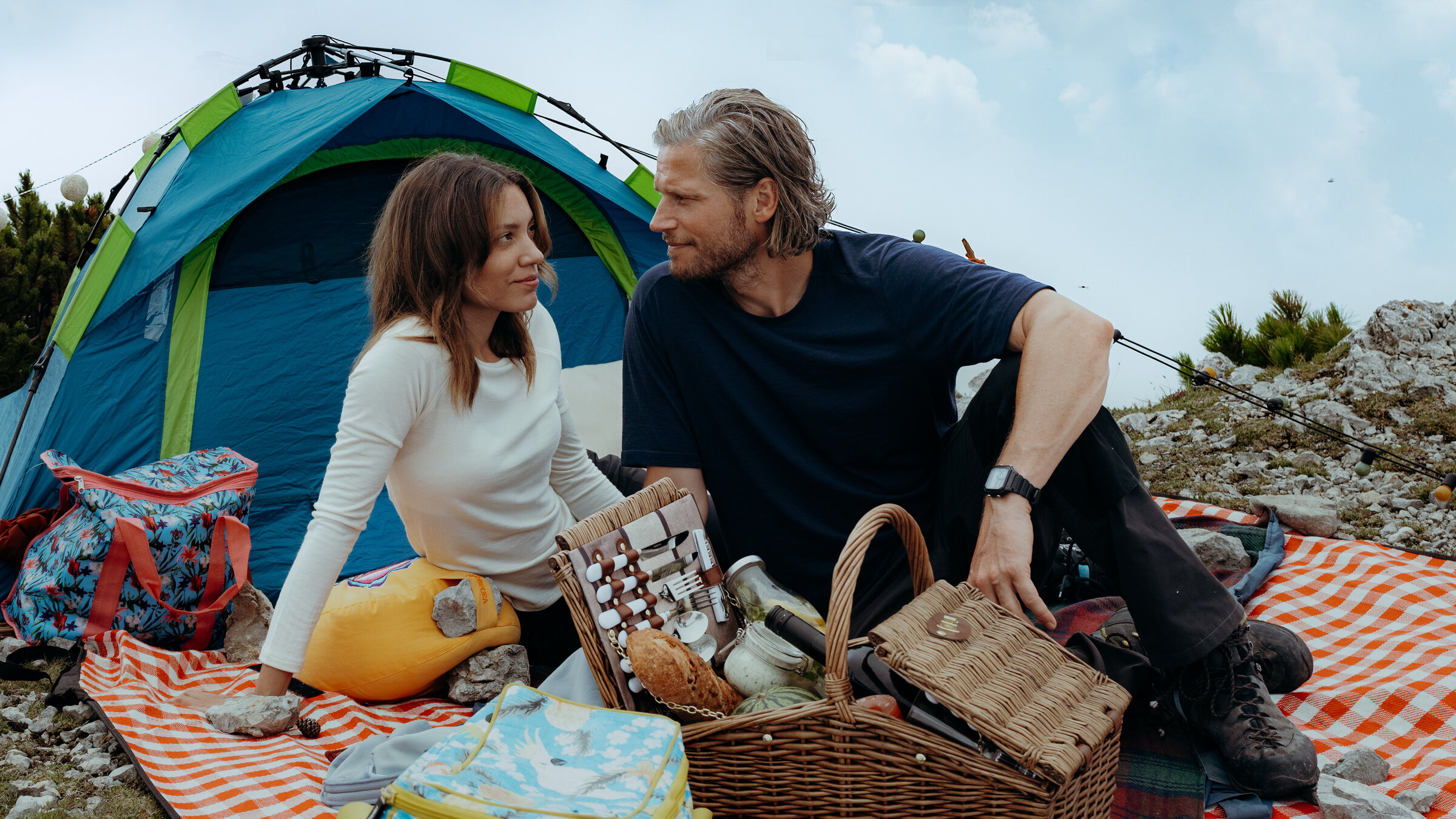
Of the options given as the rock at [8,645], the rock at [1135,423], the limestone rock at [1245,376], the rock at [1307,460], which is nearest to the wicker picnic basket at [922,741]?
the rock at [8,645]

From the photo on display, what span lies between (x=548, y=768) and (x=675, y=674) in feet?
0.88

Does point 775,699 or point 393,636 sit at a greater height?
point 775,699

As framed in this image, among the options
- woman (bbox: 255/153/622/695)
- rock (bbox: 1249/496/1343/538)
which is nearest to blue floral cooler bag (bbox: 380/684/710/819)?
woman (bbox: 255/153/622/695)

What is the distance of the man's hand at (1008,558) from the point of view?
1.58m

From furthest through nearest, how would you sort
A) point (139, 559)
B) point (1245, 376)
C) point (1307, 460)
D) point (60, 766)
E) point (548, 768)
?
1. point (1245, 376)
2. point (1307, 460)
3. point (139, 559)
4. point (60, 766)
5. point (548, 768)

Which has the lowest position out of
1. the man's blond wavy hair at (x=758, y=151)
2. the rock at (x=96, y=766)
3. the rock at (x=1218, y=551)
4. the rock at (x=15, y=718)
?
the rock at (x=15, y=718)

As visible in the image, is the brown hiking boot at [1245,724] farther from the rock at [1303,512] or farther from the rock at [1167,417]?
the rock at [1167,417]

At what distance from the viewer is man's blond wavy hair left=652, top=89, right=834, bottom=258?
198 centimetres

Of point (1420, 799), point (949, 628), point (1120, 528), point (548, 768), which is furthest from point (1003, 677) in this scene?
point (1420, 799)

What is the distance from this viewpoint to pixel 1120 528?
1.71 metres

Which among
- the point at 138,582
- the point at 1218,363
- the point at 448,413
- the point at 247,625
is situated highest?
the point at 1218,363

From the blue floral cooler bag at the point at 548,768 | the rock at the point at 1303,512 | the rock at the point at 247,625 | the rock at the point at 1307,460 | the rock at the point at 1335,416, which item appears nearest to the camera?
the blue floral cooler bag at the point at 548,768

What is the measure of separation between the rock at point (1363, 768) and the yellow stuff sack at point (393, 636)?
1715 mm

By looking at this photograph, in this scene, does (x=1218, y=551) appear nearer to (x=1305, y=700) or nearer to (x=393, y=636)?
(x=1305, y=700)
